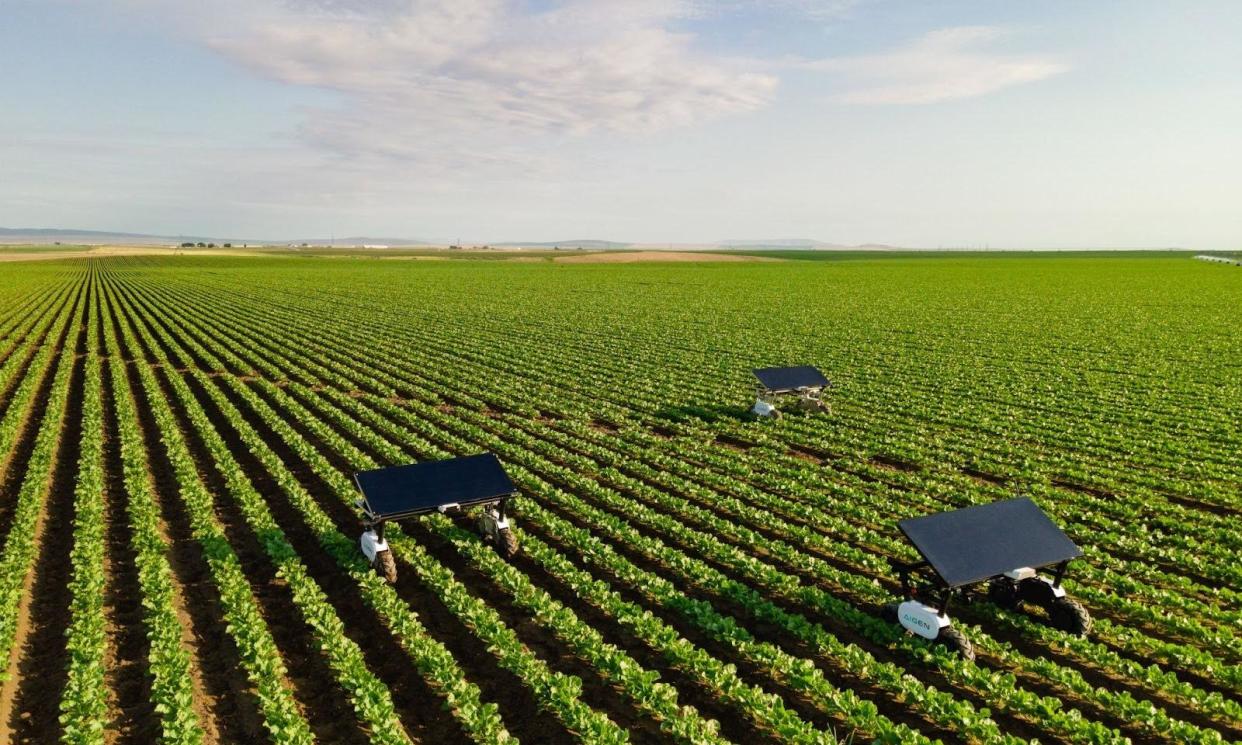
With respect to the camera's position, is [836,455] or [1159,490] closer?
[1159,490]

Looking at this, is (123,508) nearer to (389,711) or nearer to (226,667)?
(226,667)

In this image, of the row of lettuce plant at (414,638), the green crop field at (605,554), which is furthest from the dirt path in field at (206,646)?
the row of lettuce plant at (414,638)

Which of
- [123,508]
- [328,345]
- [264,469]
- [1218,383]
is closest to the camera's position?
[123,508]

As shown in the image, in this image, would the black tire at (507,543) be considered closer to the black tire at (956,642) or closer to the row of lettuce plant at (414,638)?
the row of lettuce plant at (414,638)

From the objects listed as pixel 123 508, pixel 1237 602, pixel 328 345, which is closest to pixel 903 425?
pixel 1237 602

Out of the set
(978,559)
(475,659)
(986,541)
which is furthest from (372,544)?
(986,541)
